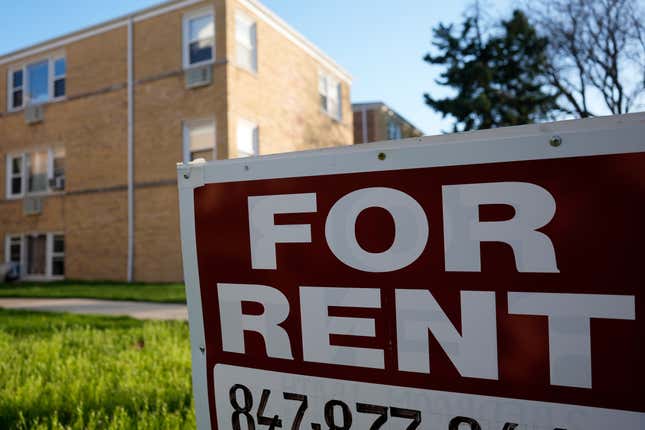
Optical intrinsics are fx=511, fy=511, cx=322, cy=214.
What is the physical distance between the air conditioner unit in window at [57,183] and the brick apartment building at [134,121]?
5 centimetres

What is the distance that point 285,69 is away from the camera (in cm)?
1606

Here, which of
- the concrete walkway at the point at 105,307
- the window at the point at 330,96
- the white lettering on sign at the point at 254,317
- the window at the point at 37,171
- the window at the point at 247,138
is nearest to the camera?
the white lettering on sign at the point at 254,317

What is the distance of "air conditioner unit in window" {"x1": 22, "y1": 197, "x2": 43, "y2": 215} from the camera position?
16.7 meters

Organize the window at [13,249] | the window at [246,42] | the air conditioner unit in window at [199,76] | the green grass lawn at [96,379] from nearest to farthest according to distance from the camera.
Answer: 1. the green grass lawn at [96,379]
2. the air conditioner unit in window at [199,76]
3. the window at [246,42]
4. the window at [13,249]

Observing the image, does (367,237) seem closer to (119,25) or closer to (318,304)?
(318,304)

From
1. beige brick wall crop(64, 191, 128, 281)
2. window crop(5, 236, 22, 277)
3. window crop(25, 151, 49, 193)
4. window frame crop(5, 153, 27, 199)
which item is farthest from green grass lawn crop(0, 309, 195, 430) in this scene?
window frame crop(5, 153, 27, 199)

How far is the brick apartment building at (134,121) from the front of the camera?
13.9 metres

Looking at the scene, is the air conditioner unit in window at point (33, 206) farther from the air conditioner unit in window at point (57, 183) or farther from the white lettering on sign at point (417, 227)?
the white lettering on sign at point (417, 227)

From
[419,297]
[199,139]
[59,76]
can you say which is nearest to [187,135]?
[199,139]

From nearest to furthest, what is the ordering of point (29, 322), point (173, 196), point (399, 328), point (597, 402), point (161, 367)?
point (597, 402) → point (399, 328) → point (161, 367) → point (29, 322) → point (173, 196)

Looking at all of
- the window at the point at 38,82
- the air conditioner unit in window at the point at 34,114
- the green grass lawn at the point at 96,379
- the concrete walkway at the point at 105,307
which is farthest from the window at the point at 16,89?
the green grass lawn at the point at 96,379

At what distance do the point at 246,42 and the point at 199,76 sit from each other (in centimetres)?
188

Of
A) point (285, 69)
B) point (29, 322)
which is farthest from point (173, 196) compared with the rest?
point (29, 322)

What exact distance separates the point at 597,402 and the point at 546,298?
216mm
